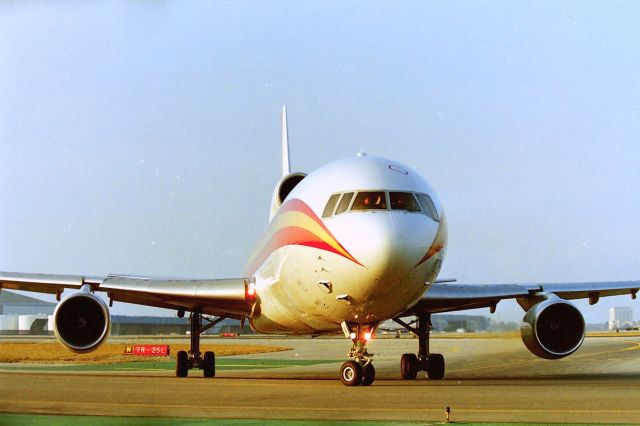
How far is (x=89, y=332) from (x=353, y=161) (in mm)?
7717

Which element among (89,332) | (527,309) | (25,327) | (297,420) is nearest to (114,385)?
(89,332)

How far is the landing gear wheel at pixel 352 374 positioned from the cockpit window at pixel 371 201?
3.16 metres

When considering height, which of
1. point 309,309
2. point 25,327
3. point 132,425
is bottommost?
point 132,425

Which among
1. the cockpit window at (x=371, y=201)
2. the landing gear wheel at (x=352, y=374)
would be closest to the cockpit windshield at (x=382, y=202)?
the cockpit window at (x=371, y=201)

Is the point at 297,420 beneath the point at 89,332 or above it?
beneath

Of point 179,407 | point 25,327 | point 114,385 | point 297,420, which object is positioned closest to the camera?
point 297,420

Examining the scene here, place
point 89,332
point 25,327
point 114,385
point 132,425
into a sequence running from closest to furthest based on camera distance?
point 132,425, point 114,385, point 89,332, point 25,327

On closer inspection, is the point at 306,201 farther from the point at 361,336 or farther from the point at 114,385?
the point at 114,385

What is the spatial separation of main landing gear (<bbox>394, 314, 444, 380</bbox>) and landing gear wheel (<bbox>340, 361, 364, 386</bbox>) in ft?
15.4

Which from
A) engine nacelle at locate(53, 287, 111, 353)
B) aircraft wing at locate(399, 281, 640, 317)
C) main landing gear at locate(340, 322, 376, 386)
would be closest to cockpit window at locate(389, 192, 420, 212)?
main landing gear at locate(340, 322, 376, 386)

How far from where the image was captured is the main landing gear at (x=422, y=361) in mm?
22766

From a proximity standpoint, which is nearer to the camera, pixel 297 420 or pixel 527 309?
pixel 297 420

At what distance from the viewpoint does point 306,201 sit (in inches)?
741

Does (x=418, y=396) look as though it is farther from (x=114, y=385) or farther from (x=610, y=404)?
(x=114, y=385)
